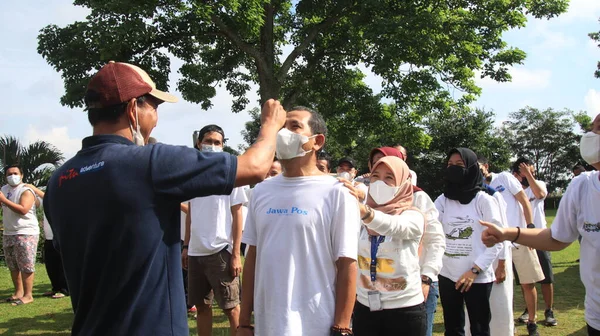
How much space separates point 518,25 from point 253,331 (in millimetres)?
17447

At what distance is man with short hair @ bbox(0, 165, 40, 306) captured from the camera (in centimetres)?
812

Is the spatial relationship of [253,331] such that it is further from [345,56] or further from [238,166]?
[345,56]

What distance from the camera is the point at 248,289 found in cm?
294

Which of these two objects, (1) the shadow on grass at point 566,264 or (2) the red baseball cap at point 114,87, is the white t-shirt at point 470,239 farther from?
(1) the shadow on grass at point 566,264

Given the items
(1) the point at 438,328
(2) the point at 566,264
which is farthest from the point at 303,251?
(2) the point at 566,264

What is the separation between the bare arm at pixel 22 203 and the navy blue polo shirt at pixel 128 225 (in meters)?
7.01

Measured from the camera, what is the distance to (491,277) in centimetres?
453

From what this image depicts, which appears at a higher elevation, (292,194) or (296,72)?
(296,72)

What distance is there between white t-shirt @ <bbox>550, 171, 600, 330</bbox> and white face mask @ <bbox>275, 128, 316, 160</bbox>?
5.62 feet

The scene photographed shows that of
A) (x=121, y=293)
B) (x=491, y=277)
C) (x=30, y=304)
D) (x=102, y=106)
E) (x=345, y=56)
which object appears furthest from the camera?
(x=345, y=56)

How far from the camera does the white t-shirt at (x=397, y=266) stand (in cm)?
340

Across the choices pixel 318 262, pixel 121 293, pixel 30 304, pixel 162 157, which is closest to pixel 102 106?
pixel 162 157

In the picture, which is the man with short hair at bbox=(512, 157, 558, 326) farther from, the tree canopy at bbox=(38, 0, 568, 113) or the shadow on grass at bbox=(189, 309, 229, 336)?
the tree canopy at bbox=(38, 0, 568, 113)

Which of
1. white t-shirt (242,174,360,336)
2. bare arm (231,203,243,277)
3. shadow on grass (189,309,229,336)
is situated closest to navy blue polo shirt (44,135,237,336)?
white t-shirt (242,174,360,336)
